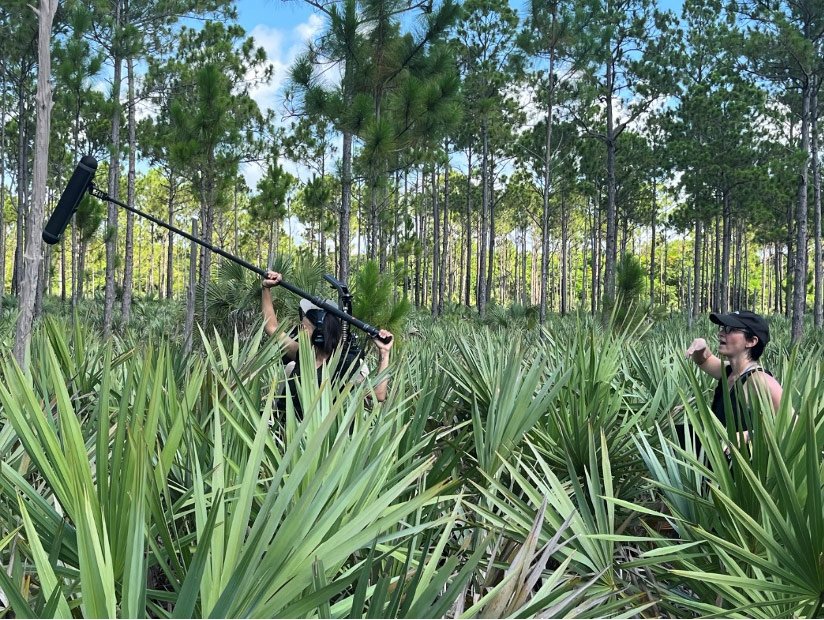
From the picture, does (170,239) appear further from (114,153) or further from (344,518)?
(344,518)

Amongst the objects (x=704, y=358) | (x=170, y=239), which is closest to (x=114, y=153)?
(x=170, y=239)

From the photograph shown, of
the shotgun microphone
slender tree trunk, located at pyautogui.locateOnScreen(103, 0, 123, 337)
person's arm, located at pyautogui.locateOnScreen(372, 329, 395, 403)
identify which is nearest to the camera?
person's arm, located at pyautogui.locateOnScreen(372, 329, 395, 403)

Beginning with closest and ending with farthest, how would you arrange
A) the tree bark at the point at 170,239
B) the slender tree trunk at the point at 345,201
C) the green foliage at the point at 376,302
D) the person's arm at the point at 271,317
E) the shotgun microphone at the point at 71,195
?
1. the shotgun microphone at the point at 71,195
2. the person's arm at the point at 271,317
3. the green foliage at the point at 376,302
4. the slender tree trunk at the point at 345,201
5. the tree bark at the point at 170,239

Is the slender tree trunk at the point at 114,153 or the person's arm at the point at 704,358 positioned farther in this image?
the slender tree trunk at the point at 114,153

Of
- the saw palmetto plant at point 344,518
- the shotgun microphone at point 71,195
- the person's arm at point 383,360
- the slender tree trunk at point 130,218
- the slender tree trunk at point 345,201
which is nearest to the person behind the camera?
the saw palmetto plant at point 344,518

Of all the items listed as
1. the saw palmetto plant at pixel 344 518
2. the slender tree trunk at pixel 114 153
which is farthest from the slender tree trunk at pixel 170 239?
the saw palmetto plant at pixel 344 518

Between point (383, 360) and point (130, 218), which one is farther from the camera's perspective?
point (130, 218)

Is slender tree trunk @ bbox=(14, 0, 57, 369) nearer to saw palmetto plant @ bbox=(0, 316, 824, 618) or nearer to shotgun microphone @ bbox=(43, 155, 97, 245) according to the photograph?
shotgun microphone @ bbox=(43, 155, 97, 245)

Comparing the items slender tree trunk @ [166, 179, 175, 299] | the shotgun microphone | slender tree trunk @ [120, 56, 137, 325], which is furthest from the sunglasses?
slender tree trunk @ [166, 179, 175, 299]

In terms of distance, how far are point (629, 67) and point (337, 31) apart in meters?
12.9

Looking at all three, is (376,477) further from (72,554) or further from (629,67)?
(629,67)

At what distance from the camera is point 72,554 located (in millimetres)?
1411

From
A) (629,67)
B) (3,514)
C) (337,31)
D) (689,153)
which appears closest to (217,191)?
(337,31)

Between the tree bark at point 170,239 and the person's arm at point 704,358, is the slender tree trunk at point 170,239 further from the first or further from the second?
the person's arm at point 704,358
